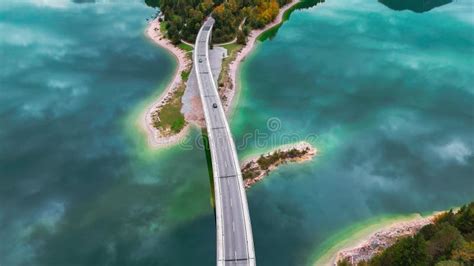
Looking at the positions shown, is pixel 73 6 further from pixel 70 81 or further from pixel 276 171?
pixel 276 171

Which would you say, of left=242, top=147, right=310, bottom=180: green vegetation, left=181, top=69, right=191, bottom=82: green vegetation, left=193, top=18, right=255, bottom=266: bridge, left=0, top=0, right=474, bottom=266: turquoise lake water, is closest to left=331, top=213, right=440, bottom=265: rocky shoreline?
left=0, top=0, right=474, bottom=266: turquoise lake water

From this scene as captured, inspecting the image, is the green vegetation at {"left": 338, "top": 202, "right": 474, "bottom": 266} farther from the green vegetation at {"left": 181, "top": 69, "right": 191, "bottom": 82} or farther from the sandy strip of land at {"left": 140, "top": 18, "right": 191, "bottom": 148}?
the green vegetation at {"left": 181, "top": 69, "right": 191, "bottom": 82}

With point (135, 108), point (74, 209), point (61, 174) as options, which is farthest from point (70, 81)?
point (74, 209)

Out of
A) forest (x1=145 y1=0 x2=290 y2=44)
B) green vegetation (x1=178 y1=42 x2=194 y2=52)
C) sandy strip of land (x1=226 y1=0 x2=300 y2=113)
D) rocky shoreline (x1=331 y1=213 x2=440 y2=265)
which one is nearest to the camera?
rocky shoreline (x1=331 y1=213 x2=440 y2=265)

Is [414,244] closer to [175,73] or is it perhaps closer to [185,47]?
[175,73]

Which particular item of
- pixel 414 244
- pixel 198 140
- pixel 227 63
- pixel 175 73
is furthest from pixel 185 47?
pixel 414 244

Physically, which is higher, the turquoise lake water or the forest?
the forest

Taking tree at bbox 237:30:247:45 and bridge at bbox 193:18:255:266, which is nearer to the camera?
bridge at bbox 193:18:255:266
